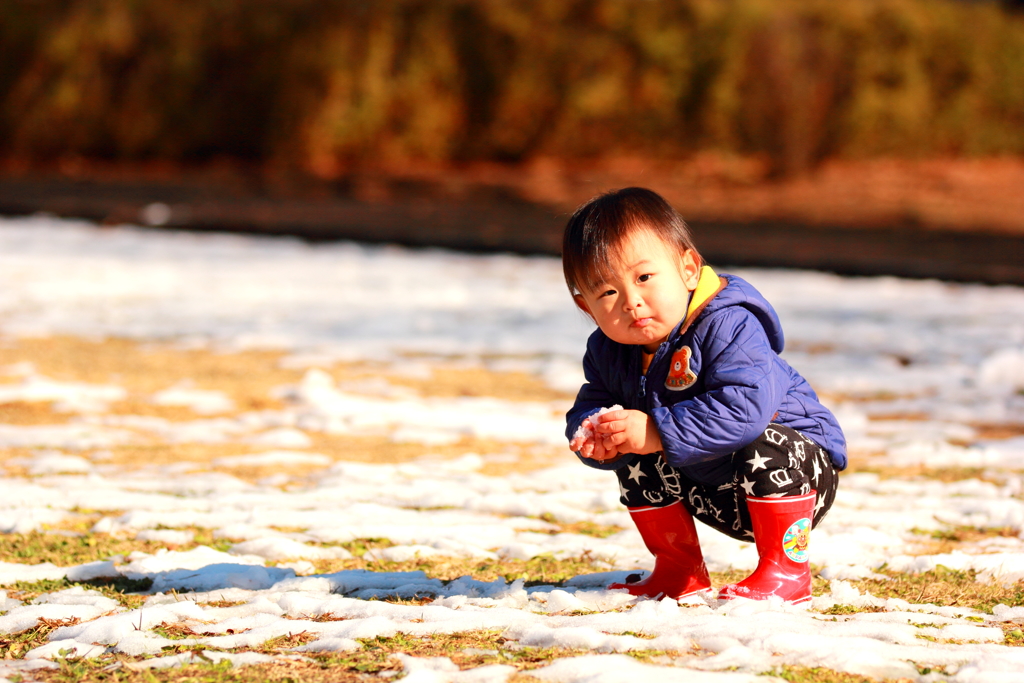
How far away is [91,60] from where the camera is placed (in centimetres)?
1747

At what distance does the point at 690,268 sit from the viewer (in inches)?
99.0

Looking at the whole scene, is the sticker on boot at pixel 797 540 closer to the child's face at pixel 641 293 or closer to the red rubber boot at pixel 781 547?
the red rubber boot at pixel 781 547

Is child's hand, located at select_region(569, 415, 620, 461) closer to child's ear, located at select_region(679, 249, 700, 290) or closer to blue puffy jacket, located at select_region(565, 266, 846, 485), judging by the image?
blue puffy jacket, located at select_region(565, 266, 846, 485)

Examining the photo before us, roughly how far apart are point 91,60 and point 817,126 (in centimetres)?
1089

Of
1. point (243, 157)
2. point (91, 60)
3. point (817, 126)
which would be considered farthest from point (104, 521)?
point (91, 60)

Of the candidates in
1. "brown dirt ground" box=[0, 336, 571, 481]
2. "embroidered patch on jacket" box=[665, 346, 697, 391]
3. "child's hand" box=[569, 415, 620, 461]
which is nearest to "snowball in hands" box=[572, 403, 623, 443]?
"child's hand" box=[569, 415, 620, 461]

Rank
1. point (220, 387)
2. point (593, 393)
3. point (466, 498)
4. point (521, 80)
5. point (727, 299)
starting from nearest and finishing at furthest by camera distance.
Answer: point (727, 299), point (593, 393), point (466, 498), point (220, 387), point (521, 80)

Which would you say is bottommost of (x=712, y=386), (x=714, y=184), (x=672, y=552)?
(x=672, y=552)

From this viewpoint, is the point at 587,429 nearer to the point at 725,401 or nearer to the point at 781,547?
the point at 725,401

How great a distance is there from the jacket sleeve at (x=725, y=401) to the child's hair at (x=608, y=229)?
217 millimetres

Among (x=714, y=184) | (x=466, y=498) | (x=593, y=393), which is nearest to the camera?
(x=593, y=393)

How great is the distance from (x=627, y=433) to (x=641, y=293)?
0.99ft

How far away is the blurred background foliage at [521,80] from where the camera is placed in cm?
1430

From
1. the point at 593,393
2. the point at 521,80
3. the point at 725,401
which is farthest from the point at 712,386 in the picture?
the point at 521,80
